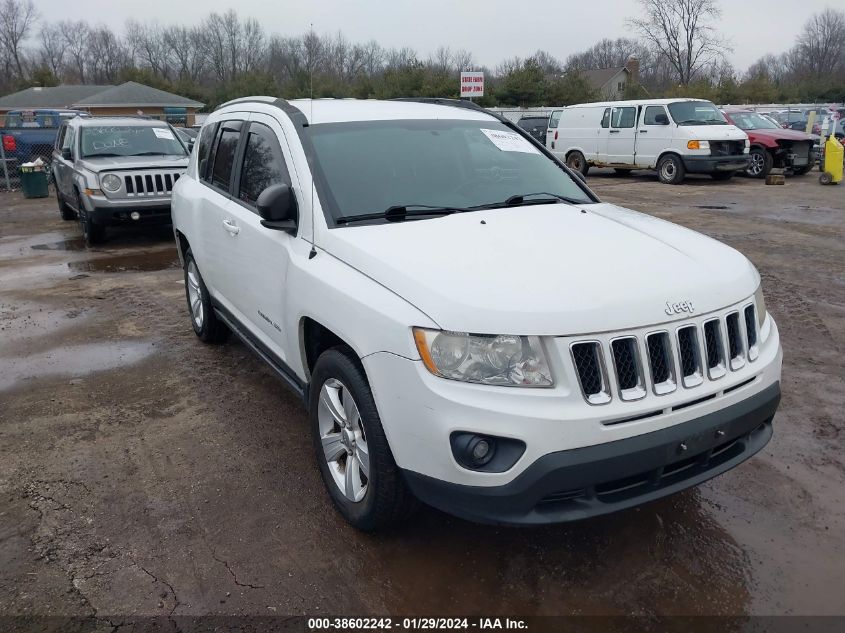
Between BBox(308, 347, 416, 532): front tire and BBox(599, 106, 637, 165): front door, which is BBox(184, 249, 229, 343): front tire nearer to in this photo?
BBox(308, 347, 416, 532): front tire

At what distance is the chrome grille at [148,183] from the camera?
990 cm

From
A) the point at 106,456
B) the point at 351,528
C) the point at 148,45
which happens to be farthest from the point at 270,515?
the point at 148,45

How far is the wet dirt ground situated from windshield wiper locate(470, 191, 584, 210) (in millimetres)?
1623

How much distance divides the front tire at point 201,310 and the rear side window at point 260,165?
4.61 ft

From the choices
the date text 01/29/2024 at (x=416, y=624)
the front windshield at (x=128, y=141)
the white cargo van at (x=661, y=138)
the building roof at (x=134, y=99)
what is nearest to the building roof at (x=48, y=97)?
the building roof at (x=134, y=99)

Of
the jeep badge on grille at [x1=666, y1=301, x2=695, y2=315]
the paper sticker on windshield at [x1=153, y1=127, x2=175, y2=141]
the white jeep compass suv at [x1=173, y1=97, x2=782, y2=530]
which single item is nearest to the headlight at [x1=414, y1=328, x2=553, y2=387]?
the white jeep compass suv at [x1=173, y1=97, x2=782, y2=530]

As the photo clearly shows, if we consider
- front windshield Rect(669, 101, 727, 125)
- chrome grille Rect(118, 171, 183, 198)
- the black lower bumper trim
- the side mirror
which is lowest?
the black lower bumper trim

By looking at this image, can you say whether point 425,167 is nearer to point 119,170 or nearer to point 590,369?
point 590,369

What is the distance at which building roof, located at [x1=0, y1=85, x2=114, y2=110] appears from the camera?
53.3 metres

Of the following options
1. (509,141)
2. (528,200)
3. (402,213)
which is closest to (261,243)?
(402,213)

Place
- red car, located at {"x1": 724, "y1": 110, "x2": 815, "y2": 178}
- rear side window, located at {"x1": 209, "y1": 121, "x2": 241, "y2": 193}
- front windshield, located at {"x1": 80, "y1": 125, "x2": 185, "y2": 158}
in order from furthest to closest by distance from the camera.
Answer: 1. red car, located at {"x1": 724, "y1": 110, "x2": 815, "y2": 178}
2. front windshield, located at {"x1": 80, "y1": 125, "x2": 185, "y2": 158}
3. rear side window, located at {"x1": 209, "y1": 121, "x2": 241, "y2": 193}

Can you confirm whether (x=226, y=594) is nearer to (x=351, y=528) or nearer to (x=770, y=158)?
(x=351, y=528)

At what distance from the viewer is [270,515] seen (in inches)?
129

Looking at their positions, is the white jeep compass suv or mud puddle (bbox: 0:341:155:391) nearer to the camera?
the white jeep compass suv
